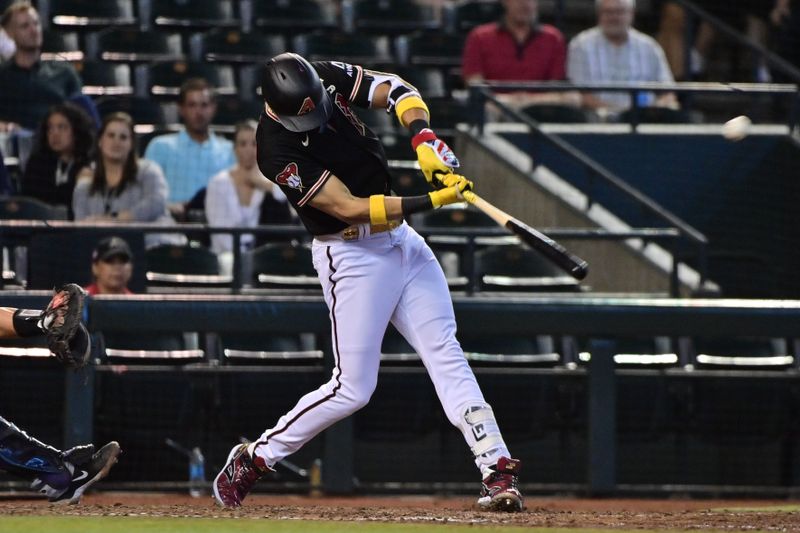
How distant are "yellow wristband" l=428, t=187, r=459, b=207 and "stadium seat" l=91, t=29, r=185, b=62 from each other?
572 centimetres

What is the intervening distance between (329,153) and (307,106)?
230mm

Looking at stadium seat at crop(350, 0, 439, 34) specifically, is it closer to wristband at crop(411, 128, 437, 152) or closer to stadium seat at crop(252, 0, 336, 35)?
stadium seat at crop(252, 0, 336, 35)

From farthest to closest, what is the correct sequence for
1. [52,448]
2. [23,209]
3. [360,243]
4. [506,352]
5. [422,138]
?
[23,209] → [506,352] → [52,448] → [360,243] → [422,138]

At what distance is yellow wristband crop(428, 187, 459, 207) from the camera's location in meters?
5.27

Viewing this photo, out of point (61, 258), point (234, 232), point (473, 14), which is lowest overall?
point (61, 258)

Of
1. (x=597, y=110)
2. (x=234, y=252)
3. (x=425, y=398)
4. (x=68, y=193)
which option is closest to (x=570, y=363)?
(x=425, y=398)

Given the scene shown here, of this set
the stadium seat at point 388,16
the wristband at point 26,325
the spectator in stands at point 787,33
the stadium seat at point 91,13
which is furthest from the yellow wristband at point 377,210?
the spectator in stands at point 787,33

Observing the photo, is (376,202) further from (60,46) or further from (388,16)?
(388,16)

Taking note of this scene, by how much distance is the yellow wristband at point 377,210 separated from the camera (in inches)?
209

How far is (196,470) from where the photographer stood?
6.93 m

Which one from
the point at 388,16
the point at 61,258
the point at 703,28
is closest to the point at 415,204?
the point at 61,258

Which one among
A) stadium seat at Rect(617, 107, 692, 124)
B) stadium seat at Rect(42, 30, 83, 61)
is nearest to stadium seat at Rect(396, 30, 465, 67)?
stadium seat at Rect(617, 107, 692, 124)

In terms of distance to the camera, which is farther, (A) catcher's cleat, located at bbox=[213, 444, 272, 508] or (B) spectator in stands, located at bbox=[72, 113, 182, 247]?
(B) spectator in stands, located at bbox=[72, 113, 182, 247]

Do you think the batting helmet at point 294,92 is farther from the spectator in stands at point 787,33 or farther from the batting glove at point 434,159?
the spectator in stands at point 787,33
